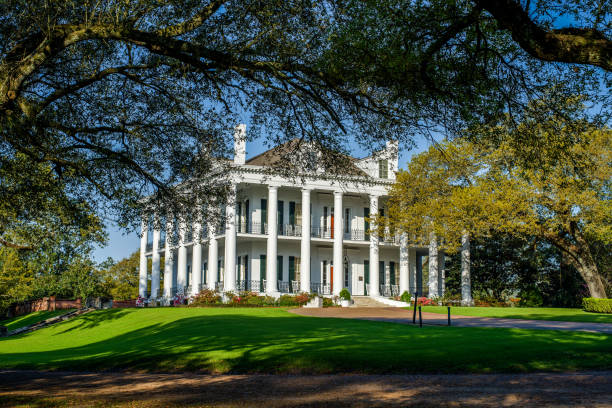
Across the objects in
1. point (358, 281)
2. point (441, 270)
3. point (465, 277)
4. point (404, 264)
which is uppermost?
point (404, 264)

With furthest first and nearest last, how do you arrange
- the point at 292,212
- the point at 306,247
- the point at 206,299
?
the point at 292,212 < the point at 306,247 < the point at 206,299

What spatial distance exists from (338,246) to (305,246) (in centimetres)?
256

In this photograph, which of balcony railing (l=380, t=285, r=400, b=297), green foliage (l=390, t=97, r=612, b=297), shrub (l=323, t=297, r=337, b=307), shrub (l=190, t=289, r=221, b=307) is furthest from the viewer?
balcony railing (l=380, t=285, r=400, b=297)

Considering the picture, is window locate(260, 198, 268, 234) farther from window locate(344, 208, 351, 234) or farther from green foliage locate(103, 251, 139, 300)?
green foliage locate(103, 251, 139, 300)

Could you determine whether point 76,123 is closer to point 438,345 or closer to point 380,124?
point 380,124

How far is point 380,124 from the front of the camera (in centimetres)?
1202

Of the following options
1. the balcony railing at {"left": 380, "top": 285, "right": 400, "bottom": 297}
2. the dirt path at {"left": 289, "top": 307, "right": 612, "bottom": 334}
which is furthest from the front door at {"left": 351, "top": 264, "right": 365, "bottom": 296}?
the dirt path at {"left": 289, "top": 307, "right": 612, "bottom": 334}

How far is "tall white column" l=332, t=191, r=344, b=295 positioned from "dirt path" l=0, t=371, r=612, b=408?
2976cm

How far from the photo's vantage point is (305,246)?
135 feet

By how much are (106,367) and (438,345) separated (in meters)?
8.02

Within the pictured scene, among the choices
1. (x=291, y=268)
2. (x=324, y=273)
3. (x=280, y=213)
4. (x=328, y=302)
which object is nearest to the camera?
(x=328, y=302)

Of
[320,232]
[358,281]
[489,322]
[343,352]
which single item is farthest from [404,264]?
[343,352]

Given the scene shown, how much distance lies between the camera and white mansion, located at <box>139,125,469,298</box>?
40.5m

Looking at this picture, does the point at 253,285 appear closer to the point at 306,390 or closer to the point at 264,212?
the point at 264,212
